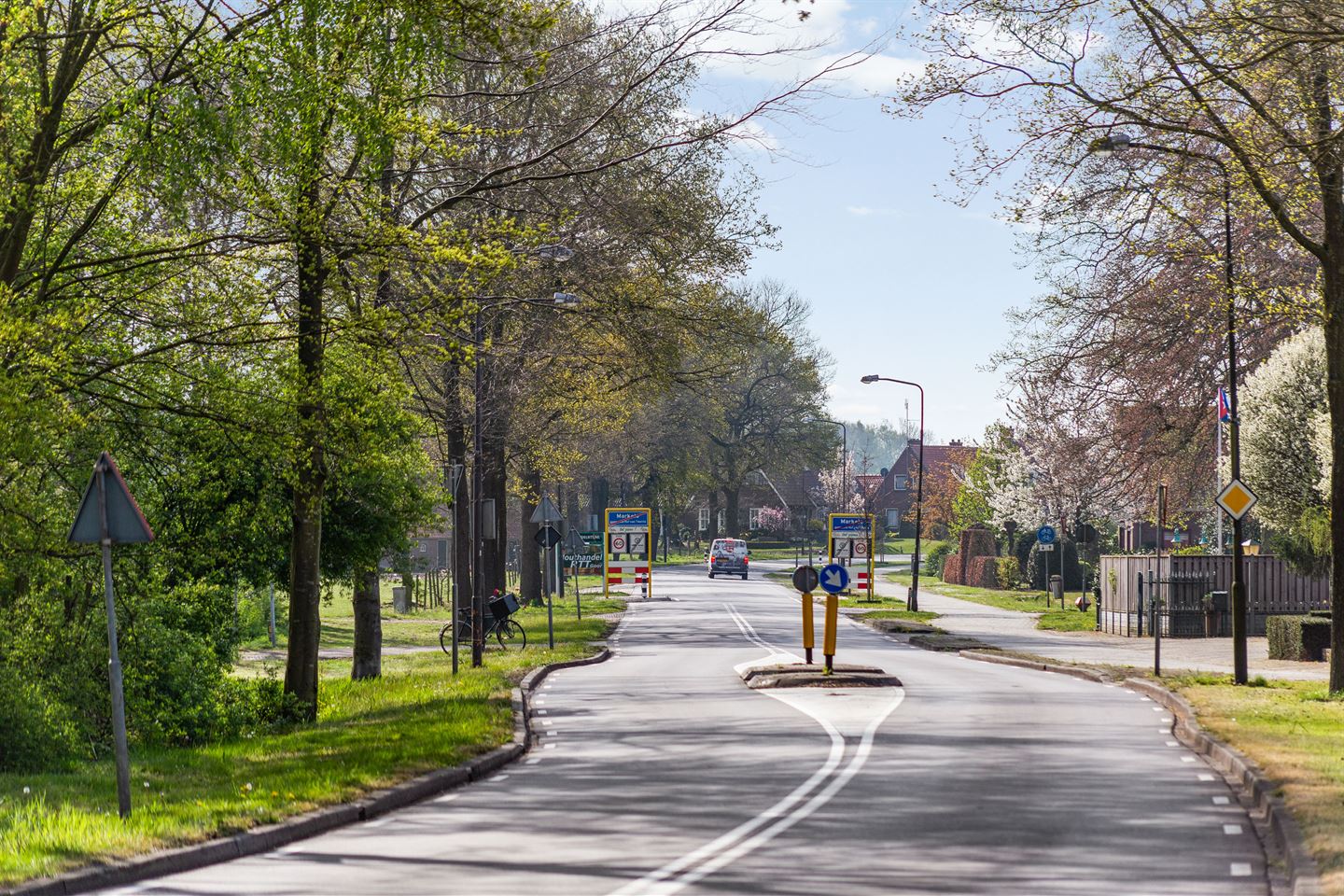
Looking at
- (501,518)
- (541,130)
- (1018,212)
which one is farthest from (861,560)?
(1018,212)

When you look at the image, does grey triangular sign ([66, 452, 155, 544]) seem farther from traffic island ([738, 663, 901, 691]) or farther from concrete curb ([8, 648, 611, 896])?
traffic island ([738, 663, 901, 691])

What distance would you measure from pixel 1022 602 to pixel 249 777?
1945 inches

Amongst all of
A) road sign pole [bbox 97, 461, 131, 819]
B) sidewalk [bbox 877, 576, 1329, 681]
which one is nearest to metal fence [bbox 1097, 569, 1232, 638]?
sidewalk [bbox 877, 576, 1329, 681]

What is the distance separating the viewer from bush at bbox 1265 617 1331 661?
30.4m

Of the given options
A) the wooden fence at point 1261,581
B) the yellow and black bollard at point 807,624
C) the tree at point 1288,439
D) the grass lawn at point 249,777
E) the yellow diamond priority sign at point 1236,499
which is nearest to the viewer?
the grass lawn at point 249,777

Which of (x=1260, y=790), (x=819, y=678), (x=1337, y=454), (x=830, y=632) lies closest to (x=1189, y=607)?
(x=830, y=632)

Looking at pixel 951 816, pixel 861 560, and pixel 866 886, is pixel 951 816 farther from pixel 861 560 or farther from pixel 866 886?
pixel 861 560

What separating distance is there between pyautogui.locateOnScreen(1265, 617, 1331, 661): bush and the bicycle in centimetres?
1479

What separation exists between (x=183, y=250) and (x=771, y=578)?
2819 inches

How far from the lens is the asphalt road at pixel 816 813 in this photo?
930cm

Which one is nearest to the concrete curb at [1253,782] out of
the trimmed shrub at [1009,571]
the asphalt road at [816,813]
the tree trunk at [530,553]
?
the asphalt road at [816,813]

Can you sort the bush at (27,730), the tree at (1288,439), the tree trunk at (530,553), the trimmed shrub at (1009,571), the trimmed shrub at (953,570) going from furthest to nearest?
the trimmed shrub at (953,570) → the trimmed shrub at (1009,571) → the tree trunk at (530,553) → the tree at (1288,439) → the bush at (27,730)

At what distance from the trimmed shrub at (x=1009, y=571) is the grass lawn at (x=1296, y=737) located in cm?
4721

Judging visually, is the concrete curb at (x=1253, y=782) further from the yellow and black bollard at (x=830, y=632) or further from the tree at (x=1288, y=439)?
the tree at (x=1288, y=439)
